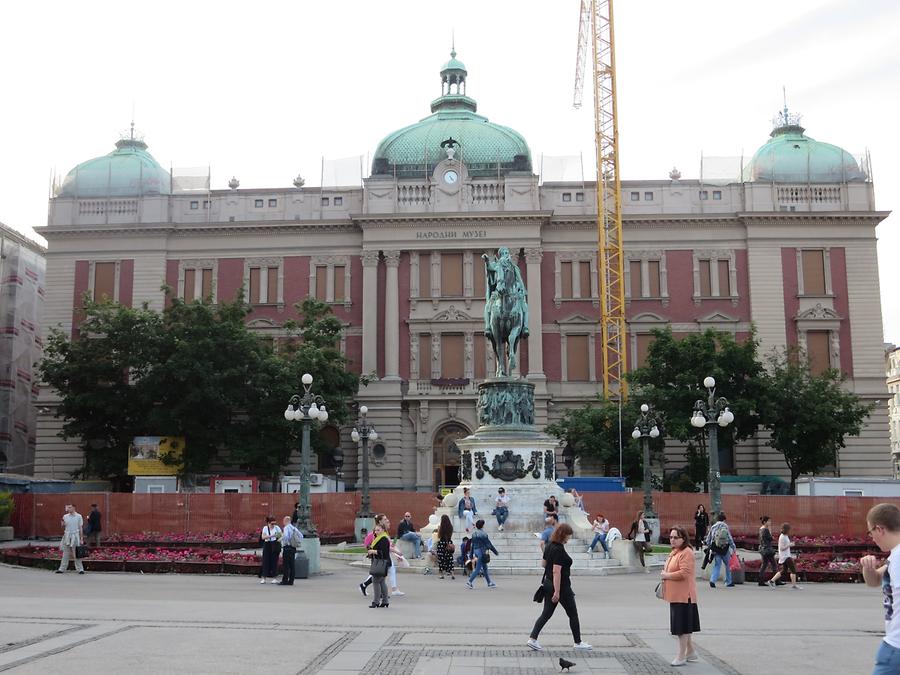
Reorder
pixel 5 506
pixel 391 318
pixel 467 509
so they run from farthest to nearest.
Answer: pixel 391 318 → pixel 5 506 → pixel 467 509

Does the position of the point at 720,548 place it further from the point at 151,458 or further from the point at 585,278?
the point at 585,278

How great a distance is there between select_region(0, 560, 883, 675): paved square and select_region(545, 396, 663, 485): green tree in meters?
27.7

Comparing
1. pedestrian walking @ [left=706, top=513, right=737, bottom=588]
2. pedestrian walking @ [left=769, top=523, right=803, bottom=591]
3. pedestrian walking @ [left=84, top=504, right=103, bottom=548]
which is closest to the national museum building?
pedestrian walking @ [left=84, top=504, right=103, bottom=548]

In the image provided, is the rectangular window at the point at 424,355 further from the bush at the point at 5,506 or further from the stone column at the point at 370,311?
the bush at the point at 5,506

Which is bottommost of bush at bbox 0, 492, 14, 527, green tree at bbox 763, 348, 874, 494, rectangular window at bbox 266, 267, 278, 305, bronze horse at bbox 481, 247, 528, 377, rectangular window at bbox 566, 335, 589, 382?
bush at bbox 0, 492, 14, 527

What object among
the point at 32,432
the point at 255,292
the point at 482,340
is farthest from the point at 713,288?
the point at 32,432

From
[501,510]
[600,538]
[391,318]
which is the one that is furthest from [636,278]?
[501,510]

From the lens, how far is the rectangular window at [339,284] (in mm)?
59906

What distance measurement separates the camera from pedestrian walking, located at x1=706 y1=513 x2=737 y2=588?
23.7 meters

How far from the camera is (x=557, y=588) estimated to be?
43.7 ft

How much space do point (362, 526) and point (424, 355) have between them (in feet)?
71.9

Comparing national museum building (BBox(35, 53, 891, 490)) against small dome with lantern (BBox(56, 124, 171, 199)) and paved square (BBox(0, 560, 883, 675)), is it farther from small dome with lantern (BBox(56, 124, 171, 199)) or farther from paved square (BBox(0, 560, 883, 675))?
paved square (BBox(0, 560, 883, 675))

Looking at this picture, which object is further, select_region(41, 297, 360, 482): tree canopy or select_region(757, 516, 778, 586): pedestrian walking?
select_region(41, 297, 360, 482): tree canopy

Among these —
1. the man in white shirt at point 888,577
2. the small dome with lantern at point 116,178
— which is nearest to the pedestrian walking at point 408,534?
the man in white shirt at point 888,577
